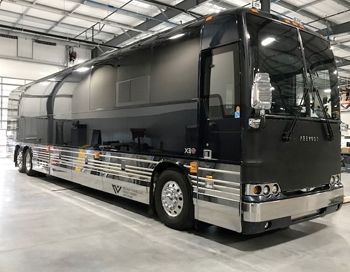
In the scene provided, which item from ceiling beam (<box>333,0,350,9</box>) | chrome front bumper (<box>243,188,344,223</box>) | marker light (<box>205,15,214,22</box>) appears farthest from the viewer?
ceiling beam (<box>333,0,350,9</box>)

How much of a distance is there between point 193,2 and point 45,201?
654 cm

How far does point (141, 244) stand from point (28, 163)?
7.53 meters

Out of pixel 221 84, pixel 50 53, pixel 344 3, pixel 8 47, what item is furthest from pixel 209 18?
pixel 50 53

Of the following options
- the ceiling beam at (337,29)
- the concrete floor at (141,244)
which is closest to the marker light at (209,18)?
the concrete floor at (141,244)

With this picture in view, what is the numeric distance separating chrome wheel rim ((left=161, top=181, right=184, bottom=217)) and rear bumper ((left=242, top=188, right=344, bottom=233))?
1.19 m

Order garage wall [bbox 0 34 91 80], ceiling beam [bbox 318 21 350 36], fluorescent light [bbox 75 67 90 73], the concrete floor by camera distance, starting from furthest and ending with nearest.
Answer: garage wall [bbox 0 34 91 80], ceiling beam [bbox 318 21 350 36], fluorescent light [bbox 75 67 90 73], the concrete floor

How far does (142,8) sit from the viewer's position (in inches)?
445

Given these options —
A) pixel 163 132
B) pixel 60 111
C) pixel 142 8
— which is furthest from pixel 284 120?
pixel 142 8

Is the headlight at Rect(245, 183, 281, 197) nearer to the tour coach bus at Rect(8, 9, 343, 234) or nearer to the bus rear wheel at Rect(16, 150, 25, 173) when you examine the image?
the tour coach bus at Rect(8, 9, 343, 234)

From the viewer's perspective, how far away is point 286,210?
401 cm

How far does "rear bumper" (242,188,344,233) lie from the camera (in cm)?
378

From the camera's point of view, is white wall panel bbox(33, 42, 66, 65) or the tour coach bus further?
white wall panel bbox(33, 42, 66, 65)

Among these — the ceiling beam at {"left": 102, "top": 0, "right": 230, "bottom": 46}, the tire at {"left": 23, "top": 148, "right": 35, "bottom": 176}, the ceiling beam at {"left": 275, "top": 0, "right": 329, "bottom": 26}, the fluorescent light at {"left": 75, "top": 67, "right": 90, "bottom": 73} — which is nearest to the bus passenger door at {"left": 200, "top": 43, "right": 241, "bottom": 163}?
the fluorescent light at {"left": 75, "top": 67, "right": 90, "bottom": 73}

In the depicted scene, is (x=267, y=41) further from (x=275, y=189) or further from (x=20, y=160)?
(x=20, y=160)
